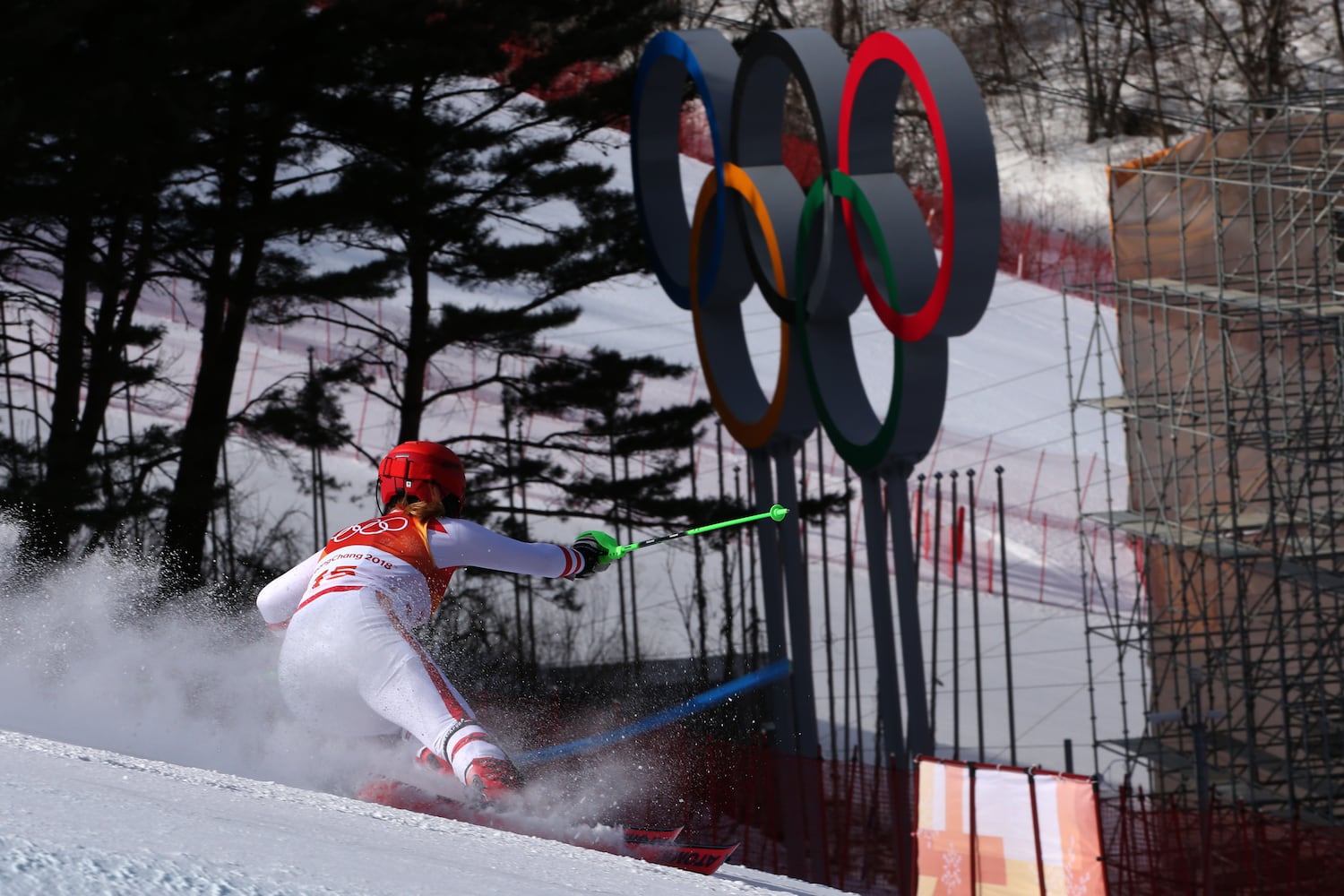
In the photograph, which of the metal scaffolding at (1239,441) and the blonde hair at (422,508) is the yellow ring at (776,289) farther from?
the blonde hair at (422,508)

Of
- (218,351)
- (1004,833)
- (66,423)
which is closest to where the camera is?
(1004,833)

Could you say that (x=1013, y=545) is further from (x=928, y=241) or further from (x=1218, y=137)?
(x=928, y=241)

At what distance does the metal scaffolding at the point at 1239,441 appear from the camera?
14.4 metres

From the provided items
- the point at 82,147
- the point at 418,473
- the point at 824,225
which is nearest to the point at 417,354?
the point at 82,147

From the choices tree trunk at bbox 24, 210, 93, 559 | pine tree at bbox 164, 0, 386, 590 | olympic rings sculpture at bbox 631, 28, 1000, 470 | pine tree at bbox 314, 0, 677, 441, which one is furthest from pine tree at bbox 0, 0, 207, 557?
olympic rings sculpture at bbox 631, 28, 1000, 470

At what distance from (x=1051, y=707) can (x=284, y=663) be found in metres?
15.6

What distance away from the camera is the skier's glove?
555 centimetres

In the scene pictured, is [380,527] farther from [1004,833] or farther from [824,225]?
[824,225]

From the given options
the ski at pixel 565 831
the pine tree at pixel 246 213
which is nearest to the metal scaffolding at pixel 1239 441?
the pine tree at pixel 246 213

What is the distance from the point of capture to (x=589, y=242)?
17.3 m

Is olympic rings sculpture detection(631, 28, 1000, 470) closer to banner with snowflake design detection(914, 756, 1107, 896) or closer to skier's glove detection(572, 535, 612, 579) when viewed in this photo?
banner with snowflake design detection(914, 756, 1107, 896)

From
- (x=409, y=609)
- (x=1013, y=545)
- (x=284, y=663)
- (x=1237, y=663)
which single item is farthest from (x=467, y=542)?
(x=1013, y=545)

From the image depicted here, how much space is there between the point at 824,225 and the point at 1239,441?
6.10 meters

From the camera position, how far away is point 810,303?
10734mm
